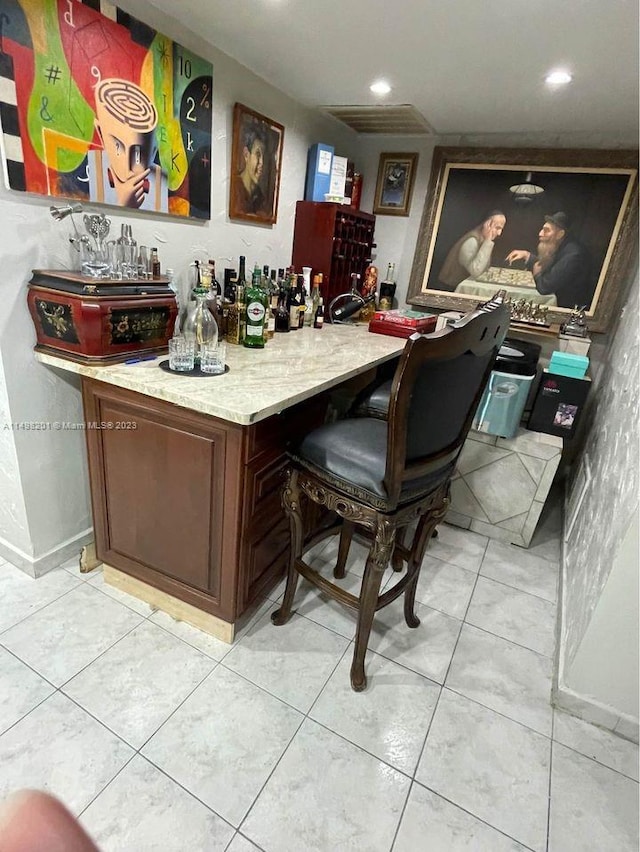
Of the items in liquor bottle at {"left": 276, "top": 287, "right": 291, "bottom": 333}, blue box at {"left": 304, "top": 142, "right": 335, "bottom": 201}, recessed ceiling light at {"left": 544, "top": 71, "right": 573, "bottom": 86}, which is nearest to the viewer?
recessed ceiling light at {"left": 544, "top": 71, "right": 573, "bottom": 86}

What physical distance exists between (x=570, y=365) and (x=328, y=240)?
1.44 m

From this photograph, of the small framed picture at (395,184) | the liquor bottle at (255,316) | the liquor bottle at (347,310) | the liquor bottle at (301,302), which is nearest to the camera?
the liquor bottle at (255,316)

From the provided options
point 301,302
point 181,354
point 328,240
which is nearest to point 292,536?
point 181,354

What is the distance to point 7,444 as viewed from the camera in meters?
1.56

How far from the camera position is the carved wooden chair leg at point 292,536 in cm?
143

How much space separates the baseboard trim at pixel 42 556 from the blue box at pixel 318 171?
2158 mm

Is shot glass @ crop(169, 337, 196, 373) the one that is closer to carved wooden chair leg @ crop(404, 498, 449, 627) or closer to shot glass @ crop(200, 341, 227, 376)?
shot glass @ crop(200, 341, 227, 376)

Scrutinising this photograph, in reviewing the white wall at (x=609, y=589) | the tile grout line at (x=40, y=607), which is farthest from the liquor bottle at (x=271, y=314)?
the white wall at (x=609, y=589)

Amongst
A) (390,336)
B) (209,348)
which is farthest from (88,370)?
(390,336)

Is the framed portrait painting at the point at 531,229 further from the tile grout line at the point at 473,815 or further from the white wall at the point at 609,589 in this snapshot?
the tile grout line at the point at 473,815

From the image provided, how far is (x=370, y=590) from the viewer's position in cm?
133

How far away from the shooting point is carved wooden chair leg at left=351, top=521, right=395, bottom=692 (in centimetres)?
125

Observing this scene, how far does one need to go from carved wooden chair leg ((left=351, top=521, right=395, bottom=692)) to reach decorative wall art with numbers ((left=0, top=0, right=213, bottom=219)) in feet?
4.80

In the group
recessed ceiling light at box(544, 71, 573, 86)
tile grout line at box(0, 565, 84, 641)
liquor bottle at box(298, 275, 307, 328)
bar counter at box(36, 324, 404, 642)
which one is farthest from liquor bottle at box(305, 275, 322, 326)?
tile grout line at box(0, 565, 84, 641)
